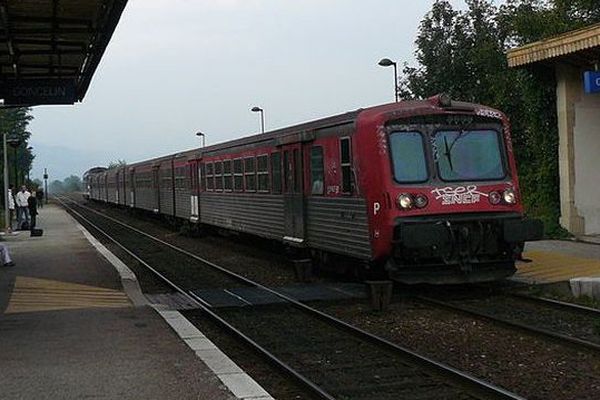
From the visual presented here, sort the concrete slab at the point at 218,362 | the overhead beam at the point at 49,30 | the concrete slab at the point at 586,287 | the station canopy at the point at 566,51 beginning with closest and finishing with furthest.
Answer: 1. the concrete slab at the point at 218,362
2. the concrete slab at the point at 586,287
3. the overhead beam at the point at 49,30
4. the station canopy at the point at 566,51

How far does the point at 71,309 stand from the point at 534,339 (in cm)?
585

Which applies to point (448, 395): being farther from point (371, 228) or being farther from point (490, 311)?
point (371, 228)

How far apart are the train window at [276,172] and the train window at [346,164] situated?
3256 mm

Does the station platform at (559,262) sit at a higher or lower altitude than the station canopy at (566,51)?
lower

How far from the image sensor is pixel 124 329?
9.34 m

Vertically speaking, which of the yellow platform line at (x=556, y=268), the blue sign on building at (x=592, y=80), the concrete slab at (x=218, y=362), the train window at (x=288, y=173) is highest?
the blue sign on building at (x=592, y=80)

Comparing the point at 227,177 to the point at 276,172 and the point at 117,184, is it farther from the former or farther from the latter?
the point at 117,184

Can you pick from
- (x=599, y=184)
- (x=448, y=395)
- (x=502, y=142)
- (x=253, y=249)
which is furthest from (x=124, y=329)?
(x=599, y=184)

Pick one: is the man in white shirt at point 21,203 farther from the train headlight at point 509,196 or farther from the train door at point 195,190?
the train headlight at point 509,196

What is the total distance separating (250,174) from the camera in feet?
58.6

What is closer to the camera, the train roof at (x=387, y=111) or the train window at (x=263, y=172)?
the train roof at (x=387, y=111)

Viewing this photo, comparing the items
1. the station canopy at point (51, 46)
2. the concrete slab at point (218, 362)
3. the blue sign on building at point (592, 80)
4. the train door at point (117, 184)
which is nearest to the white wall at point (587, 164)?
the blue sign on building at point (592, 80)

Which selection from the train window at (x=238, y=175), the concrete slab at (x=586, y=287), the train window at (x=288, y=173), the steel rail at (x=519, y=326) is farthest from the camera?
the train window at (x=238, y=175)

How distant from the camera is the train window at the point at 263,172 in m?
16.5
